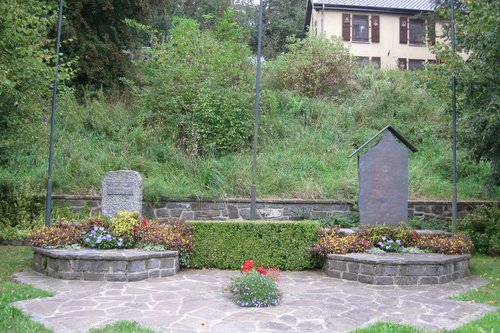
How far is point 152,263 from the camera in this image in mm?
7906

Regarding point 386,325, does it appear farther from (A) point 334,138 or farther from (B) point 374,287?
(A) point 334,138

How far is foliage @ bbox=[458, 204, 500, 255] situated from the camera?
33.3 feet

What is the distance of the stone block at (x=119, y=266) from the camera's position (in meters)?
7.62

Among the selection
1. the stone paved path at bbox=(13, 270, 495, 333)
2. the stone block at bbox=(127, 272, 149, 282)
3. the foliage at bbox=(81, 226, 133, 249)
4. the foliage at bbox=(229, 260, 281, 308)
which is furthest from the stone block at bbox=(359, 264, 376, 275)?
the foliage at bbox=(81, 226, 133, 249)

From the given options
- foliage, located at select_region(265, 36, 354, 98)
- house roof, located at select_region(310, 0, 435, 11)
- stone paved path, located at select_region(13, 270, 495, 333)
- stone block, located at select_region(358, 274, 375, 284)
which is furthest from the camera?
house roof, located at select_region(310, 0, 435, 11)

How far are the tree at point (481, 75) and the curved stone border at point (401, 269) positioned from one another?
8.72 feet

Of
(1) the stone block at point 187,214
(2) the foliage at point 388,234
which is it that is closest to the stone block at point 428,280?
(2) the foliage at point 388,234

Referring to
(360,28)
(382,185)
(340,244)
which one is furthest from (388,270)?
(360,28)

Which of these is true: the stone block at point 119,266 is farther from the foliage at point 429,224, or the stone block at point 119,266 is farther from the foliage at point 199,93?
the foliage at point 429,224

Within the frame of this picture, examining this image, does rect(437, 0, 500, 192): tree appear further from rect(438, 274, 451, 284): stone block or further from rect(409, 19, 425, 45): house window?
rect(409, 19, 425, 45): house window

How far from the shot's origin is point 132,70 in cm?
1781

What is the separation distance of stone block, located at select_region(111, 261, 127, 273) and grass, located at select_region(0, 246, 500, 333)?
120cm

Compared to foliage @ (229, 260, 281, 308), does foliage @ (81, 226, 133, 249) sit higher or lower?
higher

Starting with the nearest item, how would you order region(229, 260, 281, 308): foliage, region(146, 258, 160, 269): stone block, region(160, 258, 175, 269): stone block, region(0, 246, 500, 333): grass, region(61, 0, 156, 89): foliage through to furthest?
1. region(0, 246, 500, 333): grass
2. region(229, 260, 281, 308): foliage
3. region(146, 258, 160, 269): stone block
4. region(160, 258, 175, 269): stone block
5. region(61, 0, 156, 89): foliage
